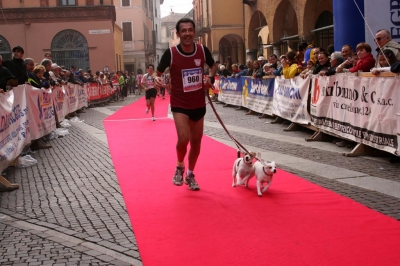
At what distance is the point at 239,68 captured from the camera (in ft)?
78.4

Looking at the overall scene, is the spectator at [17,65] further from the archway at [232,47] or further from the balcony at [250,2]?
the archway at [232,47]

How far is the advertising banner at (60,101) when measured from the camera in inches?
634

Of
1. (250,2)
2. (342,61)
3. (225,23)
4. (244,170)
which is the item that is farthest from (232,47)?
(244,170)

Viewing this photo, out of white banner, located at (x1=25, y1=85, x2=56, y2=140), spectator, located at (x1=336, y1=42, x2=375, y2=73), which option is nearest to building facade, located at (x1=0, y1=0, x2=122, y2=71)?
white banner, located at (x1=25, y1=85, x2=56, y2=140)

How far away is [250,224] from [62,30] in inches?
1510

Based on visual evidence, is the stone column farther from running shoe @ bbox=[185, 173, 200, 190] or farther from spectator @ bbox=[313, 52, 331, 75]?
running shoe @ bbox=[185, 173, 200, 190]

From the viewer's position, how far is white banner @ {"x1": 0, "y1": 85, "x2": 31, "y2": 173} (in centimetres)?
891

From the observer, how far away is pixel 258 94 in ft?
61.4

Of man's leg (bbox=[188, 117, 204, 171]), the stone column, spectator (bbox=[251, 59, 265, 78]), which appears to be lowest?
man's leg (bbox=[188, 117, 204, 171])

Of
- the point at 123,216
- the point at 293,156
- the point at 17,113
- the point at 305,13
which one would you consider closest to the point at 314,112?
the point at 293,156

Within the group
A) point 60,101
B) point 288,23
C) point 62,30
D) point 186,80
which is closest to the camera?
point 186,80

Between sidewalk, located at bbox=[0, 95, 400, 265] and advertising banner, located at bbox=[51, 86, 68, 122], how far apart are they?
347cm

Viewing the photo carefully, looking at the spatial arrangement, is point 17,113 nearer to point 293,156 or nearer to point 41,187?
point 41,187

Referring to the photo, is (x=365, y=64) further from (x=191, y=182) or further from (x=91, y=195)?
(x=91, y=195)
